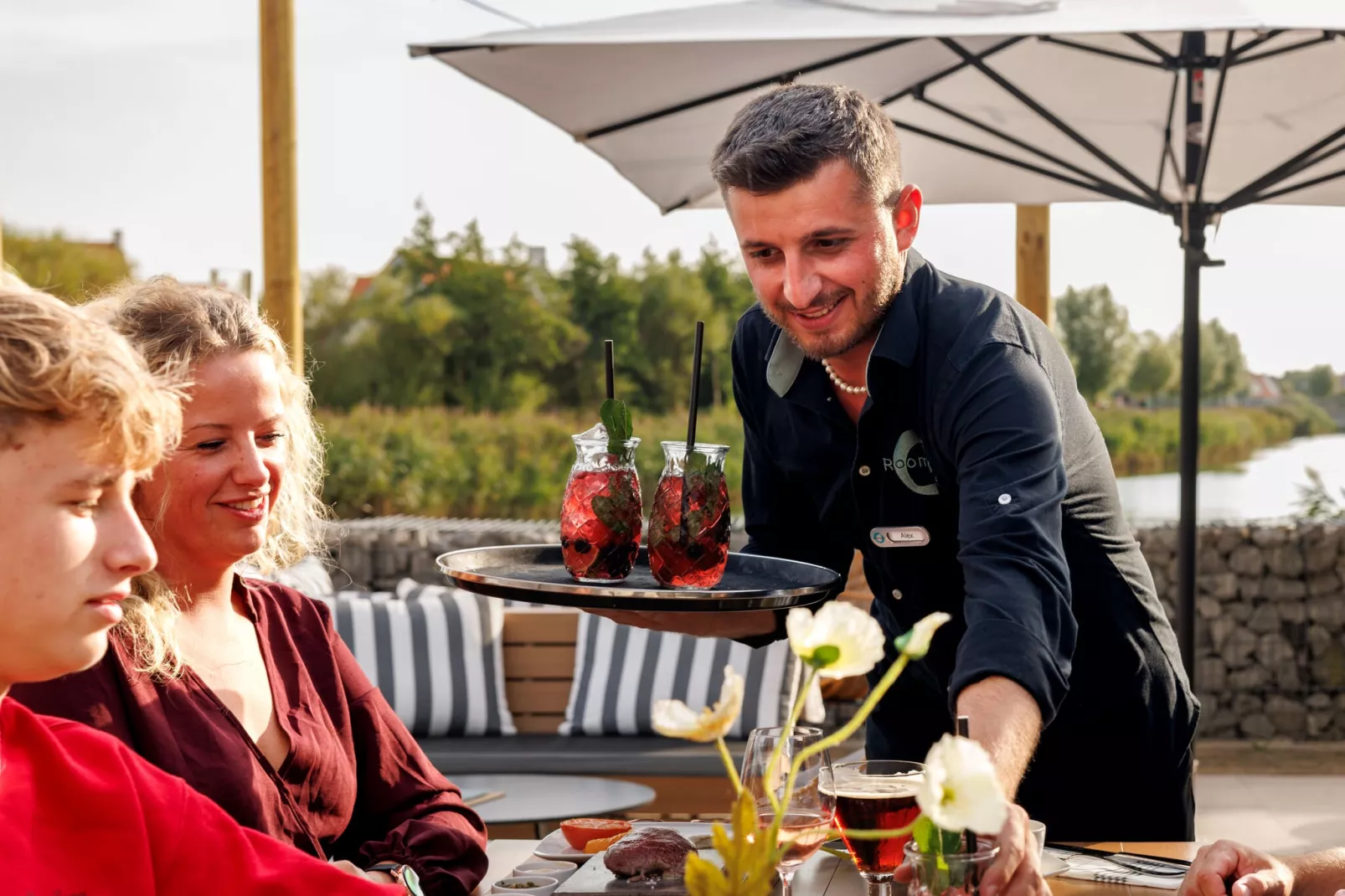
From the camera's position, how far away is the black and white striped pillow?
187 inches

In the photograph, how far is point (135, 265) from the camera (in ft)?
30.4

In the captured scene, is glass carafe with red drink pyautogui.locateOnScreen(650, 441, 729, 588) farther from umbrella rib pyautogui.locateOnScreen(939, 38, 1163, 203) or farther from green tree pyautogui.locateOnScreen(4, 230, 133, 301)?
green tree pyautogui.locateOnScreen(4, 230, 133, 301)

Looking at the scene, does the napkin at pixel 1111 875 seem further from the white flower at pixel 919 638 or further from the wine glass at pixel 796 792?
the white flower at pixel 919 638

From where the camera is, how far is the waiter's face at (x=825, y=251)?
187cm

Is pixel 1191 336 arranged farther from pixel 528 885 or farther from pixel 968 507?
pixel 528 885

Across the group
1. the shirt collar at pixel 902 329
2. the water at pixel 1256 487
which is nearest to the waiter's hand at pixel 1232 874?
the shirt collar at pixel 902 329

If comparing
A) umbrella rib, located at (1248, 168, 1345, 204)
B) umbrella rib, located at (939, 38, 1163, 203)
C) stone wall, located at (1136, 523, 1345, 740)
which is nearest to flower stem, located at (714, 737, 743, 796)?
umbrella rib, located at (939, 38, 1163, 203)

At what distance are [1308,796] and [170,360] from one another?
4860mm

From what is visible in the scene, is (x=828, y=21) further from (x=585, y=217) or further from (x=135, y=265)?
(x=135, y=265)

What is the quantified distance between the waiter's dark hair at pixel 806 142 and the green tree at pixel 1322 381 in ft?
19.2

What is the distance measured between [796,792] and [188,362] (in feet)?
2.99

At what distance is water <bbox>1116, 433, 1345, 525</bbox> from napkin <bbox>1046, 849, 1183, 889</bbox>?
5302mm

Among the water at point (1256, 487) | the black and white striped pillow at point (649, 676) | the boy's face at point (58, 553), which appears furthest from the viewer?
the water at point (1256, 487)

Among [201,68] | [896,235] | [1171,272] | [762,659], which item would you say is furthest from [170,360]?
[201,68]
